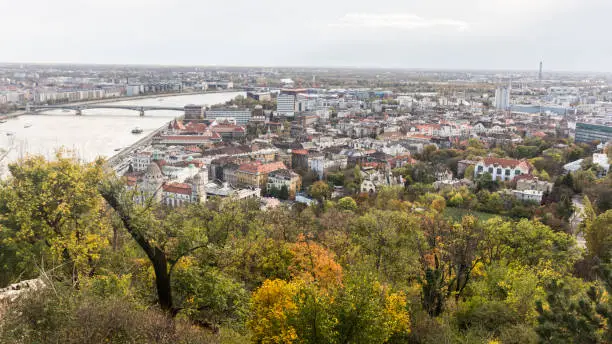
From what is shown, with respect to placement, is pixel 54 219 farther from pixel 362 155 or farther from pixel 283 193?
pixel 362 155

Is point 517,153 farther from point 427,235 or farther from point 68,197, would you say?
point 68,197

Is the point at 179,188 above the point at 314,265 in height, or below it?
below

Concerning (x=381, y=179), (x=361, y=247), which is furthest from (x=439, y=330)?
(x=381, y=179)

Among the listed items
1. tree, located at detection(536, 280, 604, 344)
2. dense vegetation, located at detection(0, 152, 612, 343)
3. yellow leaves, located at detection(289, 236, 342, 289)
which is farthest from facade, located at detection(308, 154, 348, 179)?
tree, located at detection(536, 280, 604, 344)

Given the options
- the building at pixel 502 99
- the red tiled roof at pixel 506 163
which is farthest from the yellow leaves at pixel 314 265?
the building at pixel 502 99

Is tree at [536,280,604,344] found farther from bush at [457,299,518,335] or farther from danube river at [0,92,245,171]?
danube river at [0,92,245,171]

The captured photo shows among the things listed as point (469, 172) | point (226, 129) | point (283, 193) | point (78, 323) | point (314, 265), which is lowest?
point (283, 193)

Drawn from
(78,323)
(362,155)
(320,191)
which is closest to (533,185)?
(320,191)
